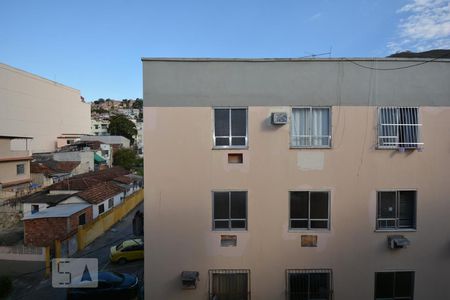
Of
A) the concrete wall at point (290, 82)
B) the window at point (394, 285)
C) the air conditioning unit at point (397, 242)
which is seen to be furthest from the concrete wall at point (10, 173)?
the air conditioning unit at point (397, 242)

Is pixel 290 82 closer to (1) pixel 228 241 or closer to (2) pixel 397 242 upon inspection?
(1) pixel 228 241

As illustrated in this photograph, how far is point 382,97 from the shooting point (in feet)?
26.0

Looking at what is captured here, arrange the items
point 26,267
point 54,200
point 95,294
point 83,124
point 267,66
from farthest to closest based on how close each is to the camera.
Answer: point 83,124, point 54,200, point 26,267, point 95,294, point 267,66

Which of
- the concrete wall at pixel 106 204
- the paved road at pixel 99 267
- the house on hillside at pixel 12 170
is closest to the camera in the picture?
the paved road at pixel 99 267

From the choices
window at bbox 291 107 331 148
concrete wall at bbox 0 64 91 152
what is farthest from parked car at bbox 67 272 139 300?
concrete wall at bbox 0 64 91 152

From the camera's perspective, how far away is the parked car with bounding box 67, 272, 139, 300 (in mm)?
11375

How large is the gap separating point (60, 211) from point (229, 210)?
50.7 feet

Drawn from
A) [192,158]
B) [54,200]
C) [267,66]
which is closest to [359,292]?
[192,158]

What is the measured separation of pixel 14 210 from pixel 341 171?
24908mm

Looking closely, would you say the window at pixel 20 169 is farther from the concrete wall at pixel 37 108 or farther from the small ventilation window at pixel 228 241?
the small ventilation window at pixel 228 241

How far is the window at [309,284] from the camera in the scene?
26.2 ft

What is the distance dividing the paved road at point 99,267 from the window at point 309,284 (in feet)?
29.3

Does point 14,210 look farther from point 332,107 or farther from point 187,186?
point 332,107

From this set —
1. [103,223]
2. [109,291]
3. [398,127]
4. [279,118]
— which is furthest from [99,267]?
[398,127]
